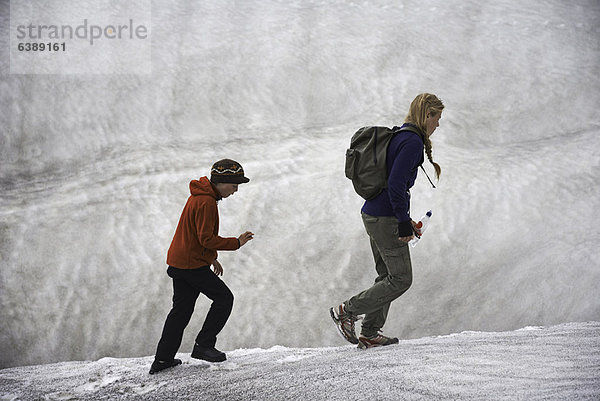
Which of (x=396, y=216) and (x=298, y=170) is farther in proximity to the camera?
(x=298, y=170)

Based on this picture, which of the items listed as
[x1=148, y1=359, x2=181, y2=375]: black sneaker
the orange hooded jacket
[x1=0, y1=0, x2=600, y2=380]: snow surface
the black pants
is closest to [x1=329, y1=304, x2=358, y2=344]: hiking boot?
[x1=0, y1=0, x2=600, y2=380]: snow surface

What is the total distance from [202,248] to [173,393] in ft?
3.00

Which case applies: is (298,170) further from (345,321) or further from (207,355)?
(207,355)

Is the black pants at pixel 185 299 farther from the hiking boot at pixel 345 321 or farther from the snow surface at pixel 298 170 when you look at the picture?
the hiking boot at pixel 345 321

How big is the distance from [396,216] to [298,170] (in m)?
2.72

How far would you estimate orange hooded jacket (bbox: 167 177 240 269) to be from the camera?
365cm

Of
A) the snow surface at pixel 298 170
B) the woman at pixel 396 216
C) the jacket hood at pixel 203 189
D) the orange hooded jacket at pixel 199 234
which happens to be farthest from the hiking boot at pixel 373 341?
the jacket hood at pixel 203 189

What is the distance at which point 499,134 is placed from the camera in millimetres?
6445

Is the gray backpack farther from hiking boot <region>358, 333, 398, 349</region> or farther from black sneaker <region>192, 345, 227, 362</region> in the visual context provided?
black sneaker <region>192, 345, 227, 362</region>

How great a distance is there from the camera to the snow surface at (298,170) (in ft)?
17.2

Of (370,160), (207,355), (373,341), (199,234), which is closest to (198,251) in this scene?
(199,234)

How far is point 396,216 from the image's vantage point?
359 centimetres

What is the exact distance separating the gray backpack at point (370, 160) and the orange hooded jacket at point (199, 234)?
2.91 ft

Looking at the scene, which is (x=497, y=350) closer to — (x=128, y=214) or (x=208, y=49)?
(x=128, y=214)
